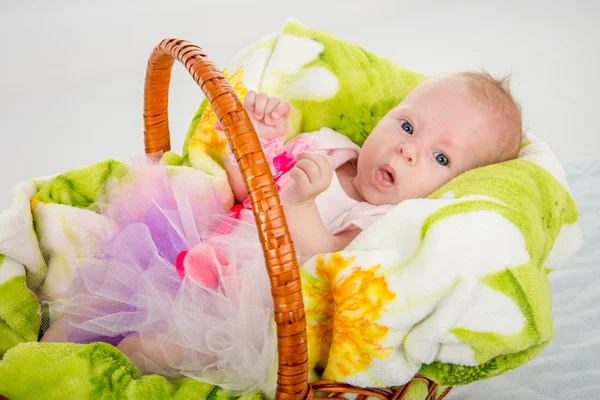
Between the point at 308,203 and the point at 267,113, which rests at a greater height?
the point at 267,113

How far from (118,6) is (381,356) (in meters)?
2.57

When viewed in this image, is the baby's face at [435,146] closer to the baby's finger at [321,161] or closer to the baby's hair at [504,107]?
the baby's hair at [504,107]

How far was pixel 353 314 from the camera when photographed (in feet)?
3.41

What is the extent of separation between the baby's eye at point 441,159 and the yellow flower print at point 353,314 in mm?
410

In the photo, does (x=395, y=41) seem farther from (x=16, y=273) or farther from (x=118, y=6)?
(x=16, y=273)

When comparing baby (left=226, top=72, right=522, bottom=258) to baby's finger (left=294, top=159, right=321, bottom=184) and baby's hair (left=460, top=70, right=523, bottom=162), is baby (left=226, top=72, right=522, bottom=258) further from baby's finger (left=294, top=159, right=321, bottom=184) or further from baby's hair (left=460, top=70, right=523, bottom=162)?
baby's finger (left=294, top=159, right=321, bottom=184)

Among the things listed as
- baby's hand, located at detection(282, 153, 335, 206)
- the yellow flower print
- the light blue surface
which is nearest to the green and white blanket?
the yellow flower print

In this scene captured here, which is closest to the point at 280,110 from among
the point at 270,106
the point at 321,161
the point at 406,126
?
the point at 270,106

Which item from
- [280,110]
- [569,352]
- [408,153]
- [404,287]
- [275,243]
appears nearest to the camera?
[275,243]

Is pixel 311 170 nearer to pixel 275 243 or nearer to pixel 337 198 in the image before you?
pixel 275 243

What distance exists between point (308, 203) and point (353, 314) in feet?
0.72

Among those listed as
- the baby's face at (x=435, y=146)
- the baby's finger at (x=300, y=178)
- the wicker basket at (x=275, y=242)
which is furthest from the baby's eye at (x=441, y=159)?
the wicker basket at (x=275, y=242)

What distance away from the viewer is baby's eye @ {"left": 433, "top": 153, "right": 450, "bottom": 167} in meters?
1.39

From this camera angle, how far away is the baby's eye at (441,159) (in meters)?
1.39
